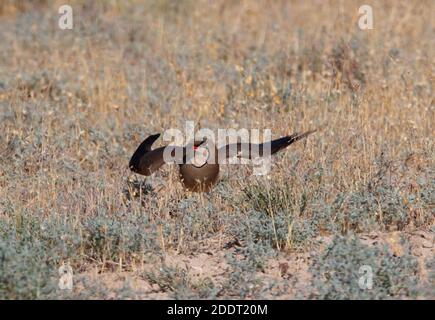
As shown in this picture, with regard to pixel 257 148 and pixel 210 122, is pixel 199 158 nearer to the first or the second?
pixel 257 148

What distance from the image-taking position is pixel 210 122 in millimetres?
7629

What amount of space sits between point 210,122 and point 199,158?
67.2 inches

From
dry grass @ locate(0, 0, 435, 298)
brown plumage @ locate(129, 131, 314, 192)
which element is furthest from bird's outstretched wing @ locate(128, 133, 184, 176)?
dry grass @ locate(0, 0, 435, 298)

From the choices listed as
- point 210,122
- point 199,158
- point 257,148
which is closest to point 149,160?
point 199,158

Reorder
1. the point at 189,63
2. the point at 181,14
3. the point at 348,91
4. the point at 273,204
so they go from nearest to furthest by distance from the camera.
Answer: the point at 273,204 → the point at 348,91 → the point at 189,63 → the point at 181,14

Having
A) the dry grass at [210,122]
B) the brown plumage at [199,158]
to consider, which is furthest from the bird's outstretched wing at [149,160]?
the dry grass at [210,122]

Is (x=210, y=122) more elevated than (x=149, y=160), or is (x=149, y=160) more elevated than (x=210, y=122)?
(x=210, y=122)

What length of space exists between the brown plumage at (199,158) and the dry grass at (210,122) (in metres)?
0.15

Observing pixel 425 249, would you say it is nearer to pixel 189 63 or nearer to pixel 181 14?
pixel 189 63

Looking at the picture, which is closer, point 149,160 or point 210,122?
point 149,160

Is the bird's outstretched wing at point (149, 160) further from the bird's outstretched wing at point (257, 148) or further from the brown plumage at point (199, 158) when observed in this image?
the bird's outstretched wing at point (257, 148)
